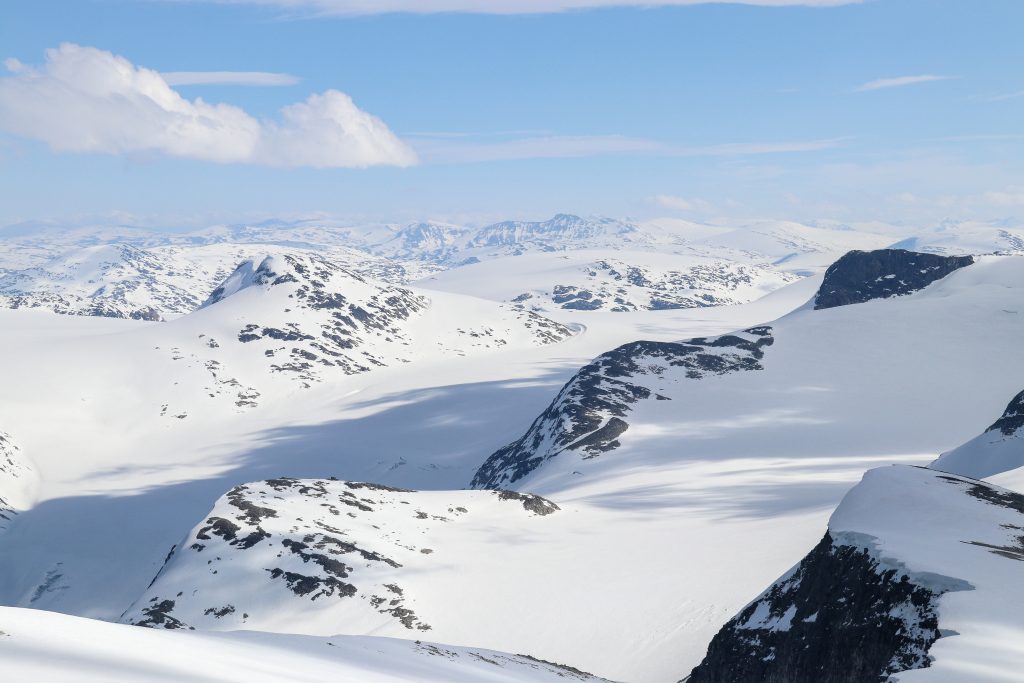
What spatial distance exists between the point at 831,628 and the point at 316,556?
129ft

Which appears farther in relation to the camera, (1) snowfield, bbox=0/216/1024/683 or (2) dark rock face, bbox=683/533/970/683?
(1) snowfield, bbox=0/216/1024/683

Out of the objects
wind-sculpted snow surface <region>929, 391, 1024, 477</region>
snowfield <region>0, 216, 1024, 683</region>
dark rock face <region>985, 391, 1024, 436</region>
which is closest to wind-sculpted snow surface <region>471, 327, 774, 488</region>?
snowfield <region>0, 216, 1024, 683</region>

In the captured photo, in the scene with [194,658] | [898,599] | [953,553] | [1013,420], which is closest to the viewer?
[194,658]

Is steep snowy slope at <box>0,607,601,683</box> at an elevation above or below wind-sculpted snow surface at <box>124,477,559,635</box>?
above

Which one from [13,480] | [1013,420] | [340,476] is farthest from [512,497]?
[13,480]

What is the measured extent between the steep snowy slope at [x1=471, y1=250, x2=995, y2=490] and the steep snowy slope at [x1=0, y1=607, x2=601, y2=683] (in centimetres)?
6177

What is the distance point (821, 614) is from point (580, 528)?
36.5 m

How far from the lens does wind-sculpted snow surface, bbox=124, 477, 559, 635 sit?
48.6m

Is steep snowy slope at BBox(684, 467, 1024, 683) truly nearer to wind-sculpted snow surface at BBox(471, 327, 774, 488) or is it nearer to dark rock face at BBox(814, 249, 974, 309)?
wind-sculpted snow surface at BBox(471, 327, 774, 488)

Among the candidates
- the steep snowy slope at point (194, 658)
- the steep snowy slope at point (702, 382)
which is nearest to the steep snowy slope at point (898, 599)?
the steep snowy slope at point (194, 658)

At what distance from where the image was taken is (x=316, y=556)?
53469 millimetres

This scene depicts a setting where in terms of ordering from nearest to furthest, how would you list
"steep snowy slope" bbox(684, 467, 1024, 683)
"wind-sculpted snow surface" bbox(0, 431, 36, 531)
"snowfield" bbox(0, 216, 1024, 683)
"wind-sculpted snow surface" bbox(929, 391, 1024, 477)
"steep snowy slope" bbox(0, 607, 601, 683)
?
"steep snowy slope" bbox(0, 607, 601, 683), "steep snowy slope" bbox(684, 467, 1024, 683), "snowfield" bbox(0, 216, 1024, 683), "wind-sculpted snow surface" bbox(929, 391, 1024, 477), "wind-sculpted snow surface" bbox(0, 431, 36, 531)

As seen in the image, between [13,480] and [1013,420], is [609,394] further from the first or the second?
[13,480]

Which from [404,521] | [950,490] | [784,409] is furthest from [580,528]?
[784,409]
